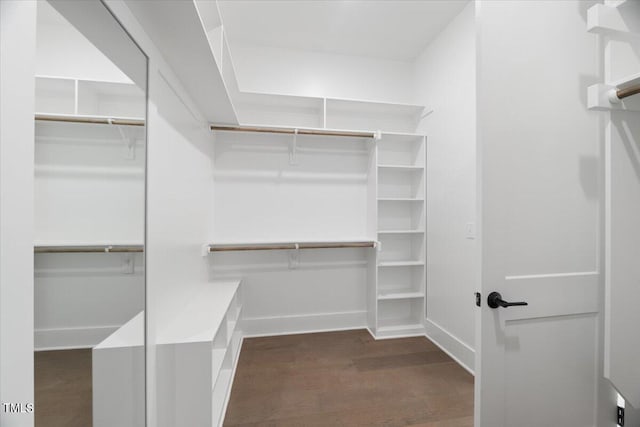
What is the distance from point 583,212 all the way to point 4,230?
195cm

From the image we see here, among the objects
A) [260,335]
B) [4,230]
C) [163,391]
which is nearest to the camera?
[4,230]

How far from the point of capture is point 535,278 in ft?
3.65

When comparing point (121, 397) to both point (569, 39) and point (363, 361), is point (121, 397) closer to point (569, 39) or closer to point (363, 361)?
point (363, 361)

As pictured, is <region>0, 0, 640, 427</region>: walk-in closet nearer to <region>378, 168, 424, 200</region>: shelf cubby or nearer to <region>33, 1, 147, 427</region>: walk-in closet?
<region>33, 1, 147, 427</region>: walk-in closet

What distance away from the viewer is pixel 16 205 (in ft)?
1.82

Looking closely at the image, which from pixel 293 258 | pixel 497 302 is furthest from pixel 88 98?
pixel 293 258

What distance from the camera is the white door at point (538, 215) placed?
107cm

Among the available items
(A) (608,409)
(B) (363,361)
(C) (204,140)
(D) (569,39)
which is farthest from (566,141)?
(C) (204,140)

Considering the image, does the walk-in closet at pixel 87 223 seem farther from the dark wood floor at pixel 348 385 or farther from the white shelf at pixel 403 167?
the white shelf at pixel 403 167

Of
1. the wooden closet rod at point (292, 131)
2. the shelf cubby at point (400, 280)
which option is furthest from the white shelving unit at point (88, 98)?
the shelf cubby at point (400, 280)

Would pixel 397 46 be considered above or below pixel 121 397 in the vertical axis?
above

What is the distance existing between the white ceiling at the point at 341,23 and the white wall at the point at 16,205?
7.10 feet

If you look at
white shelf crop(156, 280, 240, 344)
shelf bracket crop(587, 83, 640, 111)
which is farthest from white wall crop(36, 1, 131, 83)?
shelf bracket crop(587, 83, 640, 111)

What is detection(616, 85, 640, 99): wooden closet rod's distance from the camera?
36.4 inches
